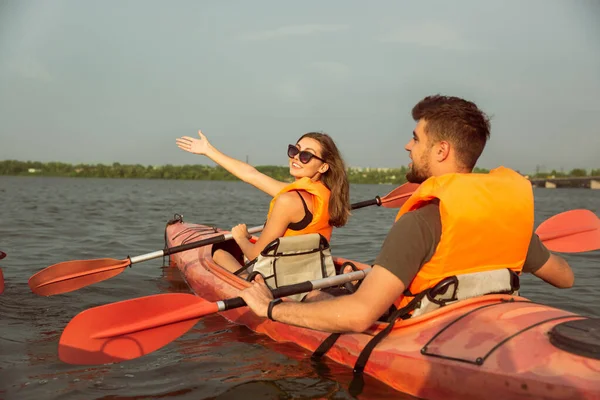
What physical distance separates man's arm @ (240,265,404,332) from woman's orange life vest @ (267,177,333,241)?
1633mm

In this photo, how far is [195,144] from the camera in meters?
6.12

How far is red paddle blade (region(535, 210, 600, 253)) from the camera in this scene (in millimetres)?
5195

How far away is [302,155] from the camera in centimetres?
496

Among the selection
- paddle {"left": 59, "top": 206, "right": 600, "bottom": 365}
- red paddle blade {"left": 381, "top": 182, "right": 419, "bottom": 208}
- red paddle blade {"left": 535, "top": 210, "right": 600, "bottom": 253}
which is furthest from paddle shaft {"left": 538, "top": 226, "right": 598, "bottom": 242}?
paddle {"left": 59, "top": 206, "right": 600, "bottom": 365}

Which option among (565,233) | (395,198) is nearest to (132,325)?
→ (395,198)

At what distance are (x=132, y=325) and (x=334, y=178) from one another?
212cm

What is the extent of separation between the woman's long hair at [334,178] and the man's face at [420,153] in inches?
68.4

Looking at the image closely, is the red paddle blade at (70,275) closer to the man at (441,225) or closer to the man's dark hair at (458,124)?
the man at (441,225)

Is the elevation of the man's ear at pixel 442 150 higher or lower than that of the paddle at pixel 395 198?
higher

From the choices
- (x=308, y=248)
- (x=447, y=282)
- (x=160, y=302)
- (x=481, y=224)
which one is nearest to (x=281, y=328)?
(x=308, y=248)

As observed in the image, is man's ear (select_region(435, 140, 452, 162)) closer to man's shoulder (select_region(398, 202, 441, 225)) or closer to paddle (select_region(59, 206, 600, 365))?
man's shoulder (select_region(398, 202, 441, 225))

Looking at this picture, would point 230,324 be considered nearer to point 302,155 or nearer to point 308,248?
point 308,248

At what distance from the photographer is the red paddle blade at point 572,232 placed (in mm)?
5195

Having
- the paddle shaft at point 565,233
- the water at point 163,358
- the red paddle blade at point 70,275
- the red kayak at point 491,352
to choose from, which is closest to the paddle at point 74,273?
the red paddle blade at point 70,275
